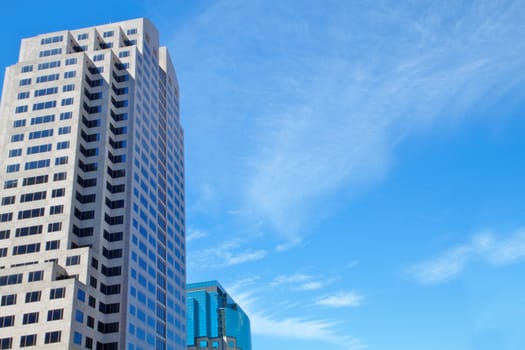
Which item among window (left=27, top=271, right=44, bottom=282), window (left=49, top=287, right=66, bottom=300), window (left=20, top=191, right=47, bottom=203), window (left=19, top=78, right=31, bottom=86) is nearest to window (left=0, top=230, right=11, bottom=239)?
window (left=20, top=191, right=47, bottom=203)

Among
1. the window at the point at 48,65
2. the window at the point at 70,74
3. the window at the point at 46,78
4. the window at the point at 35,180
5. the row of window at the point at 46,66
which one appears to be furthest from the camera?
the window at the point at 48,65

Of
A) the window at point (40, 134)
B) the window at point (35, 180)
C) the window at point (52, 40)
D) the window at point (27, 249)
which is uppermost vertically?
the window at point (52, 40)

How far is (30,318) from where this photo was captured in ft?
326

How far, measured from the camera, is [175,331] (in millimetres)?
142000

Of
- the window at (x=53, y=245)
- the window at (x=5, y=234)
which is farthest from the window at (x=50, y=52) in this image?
the window at (x=53, y=245)

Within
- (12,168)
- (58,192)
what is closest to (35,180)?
(58,192)

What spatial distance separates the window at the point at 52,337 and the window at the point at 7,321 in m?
7.82

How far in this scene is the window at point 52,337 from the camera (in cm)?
9650

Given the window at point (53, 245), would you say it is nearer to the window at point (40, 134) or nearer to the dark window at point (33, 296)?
the dark window at point (33, 296)

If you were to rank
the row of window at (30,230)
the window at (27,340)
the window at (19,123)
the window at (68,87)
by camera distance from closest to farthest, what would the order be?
the window at (27,340)
the row of window at (30,230)
the window at (19,123)
the window at (68,87)

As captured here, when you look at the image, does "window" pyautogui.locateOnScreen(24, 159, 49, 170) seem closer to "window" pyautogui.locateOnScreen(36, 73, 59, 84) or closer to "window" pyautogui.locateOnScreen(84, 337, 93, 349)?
"window" pyautogui.locateOnScreen(36, 73, 59, 84)

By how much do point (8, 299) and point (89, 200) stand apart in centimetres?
2816

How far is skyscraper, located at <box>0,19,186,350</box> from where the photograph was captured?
103125mm

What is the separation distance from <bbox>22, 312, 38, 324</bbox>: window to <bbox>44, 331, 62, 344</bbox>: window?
4.09 m
